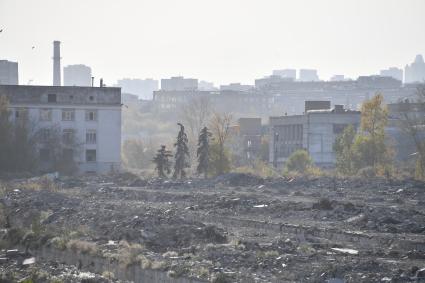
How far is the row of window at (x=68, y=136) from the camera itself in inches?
2493

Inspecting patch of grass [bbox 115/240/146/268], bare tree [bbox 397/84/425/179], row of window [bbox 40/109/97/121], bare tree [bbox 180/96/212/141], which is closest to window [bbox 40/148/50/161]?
row of window [bbox 40/109/97/121]

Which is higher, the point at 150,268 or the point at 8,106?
the point at 8,106

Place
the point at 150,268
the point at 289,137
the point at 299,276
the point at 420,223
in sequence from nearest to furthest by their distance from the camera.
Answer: the point at 299,276, the point at 150,268, the point at 420,223, the point at 289,137

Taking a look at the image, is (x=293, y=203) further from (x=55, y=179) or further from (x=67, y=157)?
(x=67, y=157)

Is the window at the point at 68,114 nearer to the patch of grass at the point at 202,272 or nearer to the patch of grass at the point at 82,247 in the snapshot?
the patch of grass at the point at 82,247

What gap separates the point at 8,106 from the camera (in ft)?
201

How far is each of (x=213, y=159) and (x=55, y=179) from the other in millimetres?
11775

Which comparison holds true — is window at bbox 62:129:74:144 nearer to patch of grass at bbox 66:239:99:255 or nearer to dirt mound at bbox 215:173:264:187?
dirt mound at bbox 215:173:264:187

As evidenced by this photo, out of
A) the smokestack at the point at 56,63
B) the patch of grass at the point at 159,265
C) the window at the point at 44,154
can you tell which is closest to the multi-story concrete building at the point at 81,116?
the window at the point at 44,154

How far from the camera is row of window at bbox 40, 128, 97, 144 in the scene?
6332 centimetres

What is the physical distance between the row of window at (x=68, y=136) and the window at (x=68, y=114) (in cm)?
86

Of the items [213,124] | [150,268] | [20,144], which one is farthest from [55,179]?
[150,268]

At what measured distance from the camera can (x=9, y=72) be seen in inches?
4850

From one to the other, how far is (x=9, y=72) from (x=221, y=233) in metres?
100
